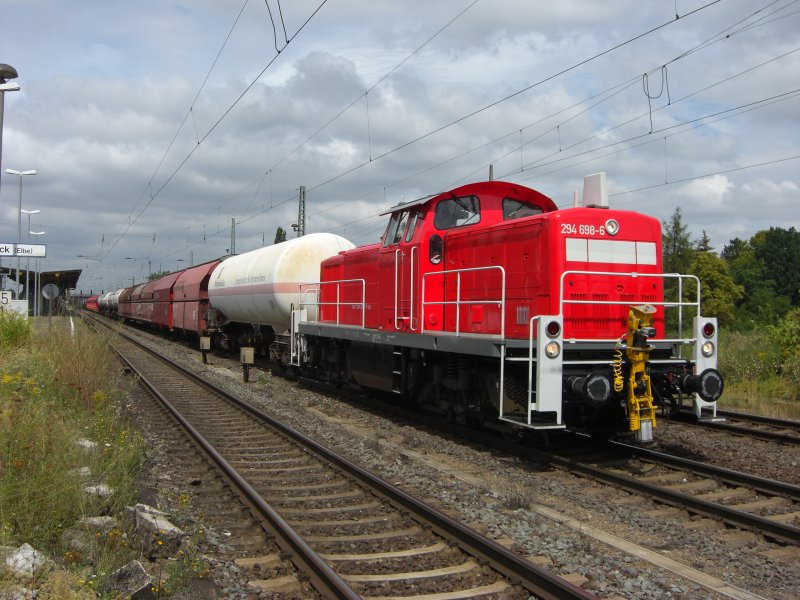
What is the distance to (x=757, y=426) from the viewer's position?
10516 millimetres

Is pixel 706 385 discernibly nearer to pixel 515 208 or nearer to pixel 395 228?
Result: pixel 515 208

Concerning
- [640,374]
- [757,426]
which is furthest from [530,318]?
[757,426]

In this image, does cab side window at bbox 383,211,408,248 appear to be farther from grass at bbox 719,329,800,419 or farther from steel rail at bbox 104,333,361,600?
grass at bbox 719,329,800,419

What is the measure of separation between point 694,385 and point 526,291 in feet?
7.36

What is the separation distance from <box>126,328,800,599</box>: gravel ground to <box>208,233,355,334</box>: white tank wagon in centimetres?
633


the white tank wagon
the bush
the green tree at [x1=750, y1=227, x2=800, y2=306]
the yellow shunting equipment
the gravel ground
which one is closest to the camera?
the gravel ground

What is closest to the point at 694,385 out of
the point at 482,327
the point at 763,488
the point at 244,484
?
the point at 763,488

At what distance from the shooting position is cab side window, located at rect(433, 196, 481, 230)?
1002 cm

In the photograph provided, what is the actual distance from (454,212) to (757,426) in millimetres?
5879

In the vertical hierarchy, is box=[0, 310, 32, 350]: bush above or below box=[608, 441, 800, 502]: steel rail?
above

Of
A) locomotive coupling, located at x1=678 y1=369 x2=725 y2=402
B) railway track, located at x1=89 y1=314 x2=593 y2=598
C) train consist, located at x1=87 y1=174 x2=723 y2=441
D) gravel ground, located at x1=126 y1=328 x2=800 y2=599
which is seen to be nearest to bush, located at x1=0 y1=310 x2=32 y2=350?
train consist, located at x1=87 y1=174 x2=723 y2=441

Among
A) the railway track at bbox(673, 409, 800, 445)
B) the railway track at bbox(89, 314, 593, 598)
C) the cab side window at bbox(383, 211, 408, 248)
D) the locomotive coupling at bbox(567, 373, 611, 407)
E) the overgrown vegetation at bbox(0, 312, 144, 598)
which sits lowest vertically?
the railway track at bbox(89, 314, 593, 598)

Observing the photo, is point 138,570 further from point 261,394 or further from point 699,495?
point 261,394

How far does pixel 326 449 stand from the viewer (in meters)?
8.27
